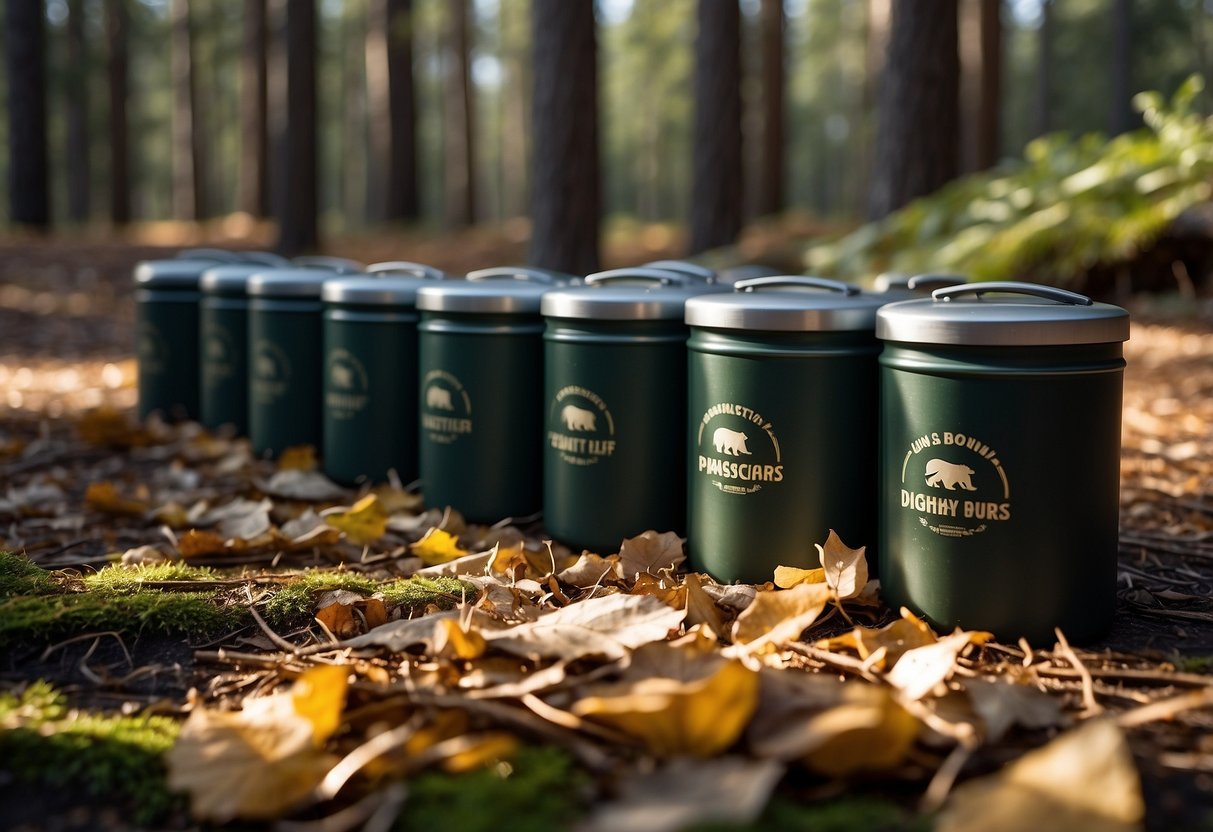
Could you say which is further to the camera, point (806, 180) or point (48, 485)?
point (806, 180)

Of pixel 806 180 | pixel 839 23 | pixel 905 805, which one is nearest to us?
pixel 905 805

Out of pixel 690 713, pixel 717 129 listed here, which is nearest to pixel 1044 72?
pixel 717 129

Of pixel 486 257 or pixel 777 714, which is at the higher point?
pixel 486 257

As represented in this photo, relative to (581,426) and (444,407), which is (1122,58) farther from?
(581,426)

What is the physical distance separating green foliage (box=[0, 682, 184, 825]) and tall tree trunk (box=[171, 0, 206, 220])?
1966 cm

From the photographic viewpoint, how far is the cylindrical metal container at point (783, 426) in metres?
2.83

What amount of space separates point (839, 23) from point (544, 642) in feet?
123

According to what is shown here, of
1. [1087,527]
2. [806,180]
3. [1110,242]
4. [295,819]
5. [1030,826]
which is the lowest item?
[295,819]

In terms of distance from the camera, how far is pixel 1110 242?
773 centimetres

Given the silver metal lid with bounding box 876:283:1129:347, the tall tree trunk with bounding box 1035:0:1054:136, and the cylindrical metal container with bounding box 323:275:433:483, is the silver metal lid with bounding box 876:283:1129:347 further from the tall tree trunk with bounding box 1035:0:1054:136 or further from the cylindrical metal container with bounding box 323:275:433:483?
the tall tree trunk with bounding box 1035:0:1054:136

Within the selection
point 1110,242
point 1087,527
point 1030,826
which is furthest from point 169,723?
point 1110,242

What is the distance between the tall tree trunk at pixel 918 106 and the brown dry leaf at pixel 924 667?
641 cm

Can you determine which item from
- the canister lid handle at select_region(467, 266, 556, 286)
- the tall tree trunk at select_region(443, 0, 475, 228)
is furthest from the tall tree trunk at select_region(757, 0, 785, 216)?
the canister lid handle at select_region(467, 266, 556, 286)

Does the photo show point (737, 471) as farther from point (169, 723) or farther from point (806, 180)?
point (806, 180)
